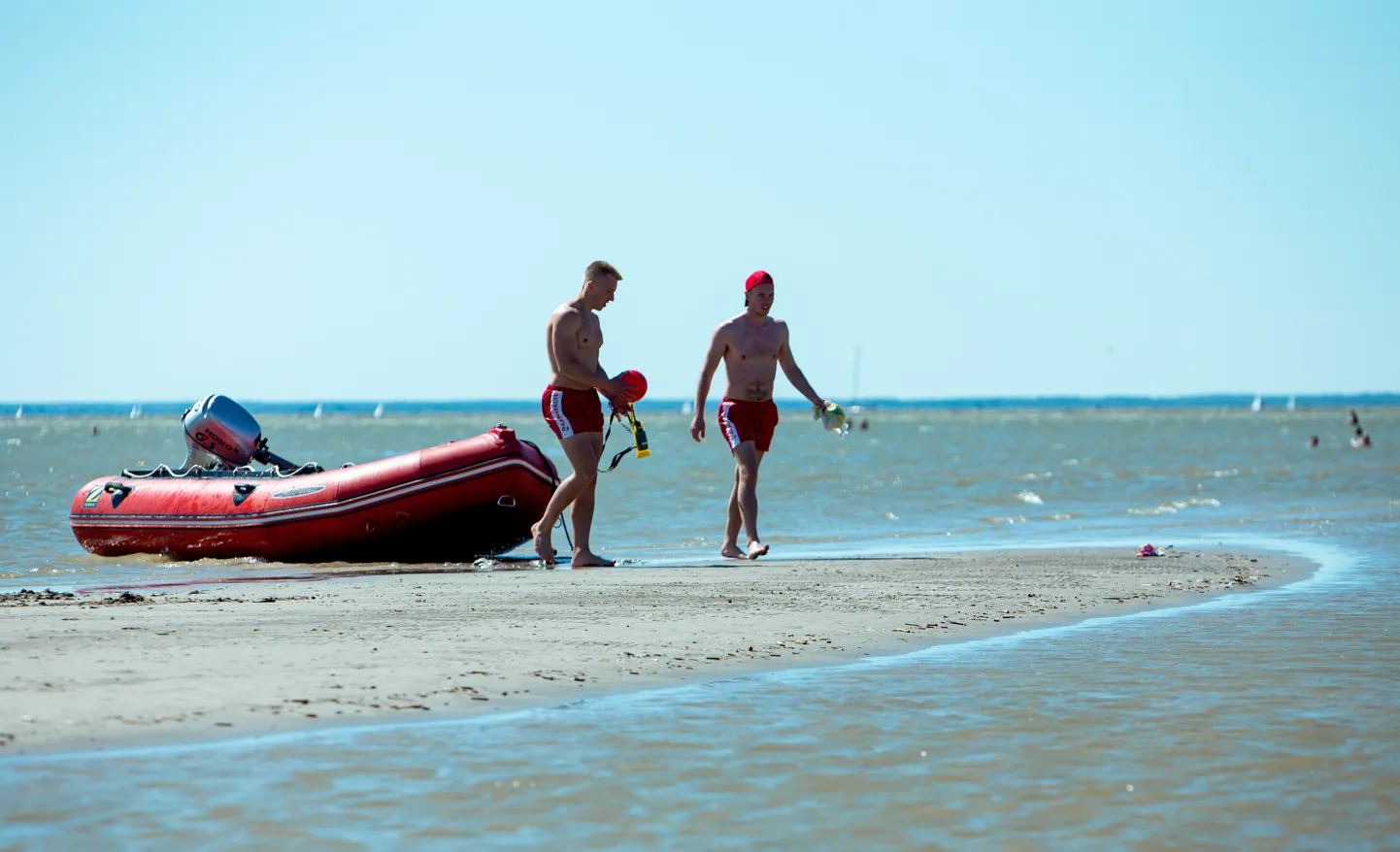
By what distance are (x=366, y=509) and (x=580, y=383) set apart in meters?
2.12

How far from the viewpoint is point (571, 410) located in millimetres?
9531

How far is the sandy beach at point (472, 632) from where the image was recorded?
463 cm

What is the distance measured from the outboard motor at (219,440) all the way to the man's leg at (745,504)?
12.7 feet

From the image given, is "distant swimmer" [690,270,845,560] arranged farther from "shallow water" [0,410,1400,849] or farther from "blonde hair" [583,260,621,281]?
"shallow water" [0,410,1400,849]

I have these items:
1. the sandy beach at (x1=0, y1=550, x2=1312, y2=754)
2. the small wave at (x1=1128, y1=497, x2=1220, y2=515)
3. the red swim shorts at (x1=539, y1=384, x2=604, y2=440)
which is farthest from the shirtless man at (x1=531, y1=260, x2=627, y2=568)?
the small wave at (x1=1128, y1=497, x2=1220, y2=515)

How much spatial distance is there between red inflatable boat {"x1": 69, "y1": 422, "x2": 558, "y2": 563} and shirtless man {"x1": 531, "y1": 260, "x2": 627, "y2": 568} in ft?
3.44

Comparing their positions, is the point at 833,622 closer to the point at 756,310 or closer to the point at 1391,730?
the point at 1391,730

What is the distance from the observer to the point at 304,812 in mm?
3482

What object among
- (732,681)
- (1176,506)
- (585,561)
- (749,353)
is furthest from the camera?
(1176,506)

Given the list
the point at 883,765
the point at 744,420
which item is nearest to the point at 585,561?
the point at 744,420

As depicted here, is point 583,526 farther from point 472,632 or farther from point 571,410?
point 472,632

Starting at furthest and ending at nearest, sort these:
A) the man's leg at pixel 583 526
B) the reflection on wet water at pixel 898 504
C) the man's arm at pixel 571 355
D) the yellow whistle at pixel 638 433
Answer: the reflection on wet water at pixel 898 504
the man's leg at pixel 583 526
the yellow whistle at pixel 638 433
the man's arm at pixel 571 355

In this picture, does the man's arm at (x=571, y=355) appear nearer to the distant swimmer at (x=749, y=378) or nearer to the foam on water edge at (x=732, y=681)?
the distant swimmer at (x=749, y=378)

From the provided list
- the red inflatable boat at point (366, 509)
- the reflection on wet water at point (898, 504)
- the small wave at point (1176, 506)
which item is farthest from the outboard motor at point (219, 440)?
the small wave at point (1176, 506)
